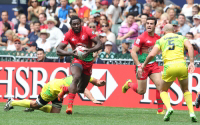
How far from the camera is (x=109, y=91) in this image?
46.1 ft

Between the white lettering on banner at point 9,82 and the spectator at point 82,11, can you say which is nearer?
the white lettering on banner at point 9,82

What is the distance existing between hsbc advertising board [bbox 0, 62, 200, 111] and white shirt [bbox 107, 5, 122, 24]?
4.47 meters

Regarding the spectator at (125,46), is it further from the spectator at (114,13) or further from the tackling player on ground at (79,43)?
the tackling player on ground at (79,43)

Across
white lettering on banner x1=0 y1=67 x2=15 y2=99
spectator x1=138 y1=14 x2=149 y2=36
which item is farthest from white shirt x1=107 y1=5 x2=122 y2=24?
white lettering on banner x1=0 y1=67 x2=15 y2=99

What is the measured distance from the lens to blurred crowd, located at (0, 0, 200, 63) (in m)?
15.6

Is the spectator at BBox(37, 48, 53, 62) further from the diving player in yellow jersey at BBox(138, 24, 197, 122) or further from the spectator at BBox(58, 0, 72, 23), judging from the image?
the diving player in yellow jersey at BBox(138, 24, 197, 122)

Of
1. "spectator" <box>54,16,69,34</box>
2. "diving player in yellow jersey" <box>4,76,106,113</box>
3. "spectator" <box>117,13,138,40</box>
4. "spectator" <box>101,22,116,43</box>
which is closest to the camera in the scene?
"diving player in yellow jersey" <box>4,76,106,113</box>

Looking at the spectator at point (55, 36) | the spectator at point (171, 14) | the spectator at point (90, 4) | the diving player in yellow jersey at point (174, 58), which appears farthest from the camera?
the spectator at point (90, 4)

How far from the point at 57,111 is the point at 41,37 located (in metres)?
6.76

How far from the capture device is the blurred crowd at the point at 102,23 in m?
15.6

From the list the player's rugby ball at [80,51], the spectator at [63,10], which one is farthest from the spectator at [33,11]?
the player's rugby ball at [80,51]

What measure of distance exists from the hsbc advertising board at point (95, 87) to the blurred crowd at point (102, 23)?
0.44m

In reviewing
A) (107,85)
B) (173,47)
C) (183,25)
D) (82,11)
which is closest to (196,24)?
(183,25)

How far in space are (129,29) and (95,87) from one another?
3454mm
